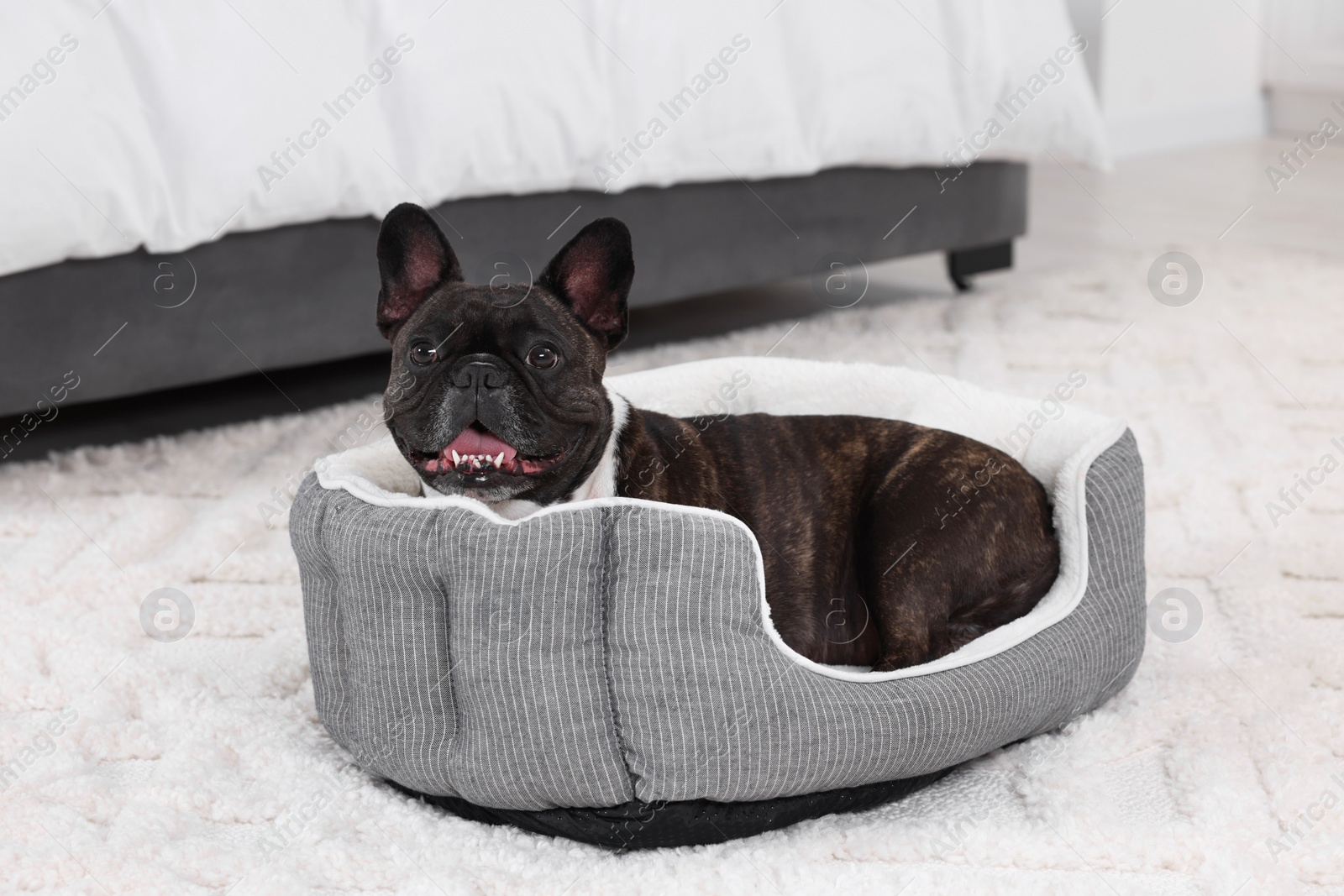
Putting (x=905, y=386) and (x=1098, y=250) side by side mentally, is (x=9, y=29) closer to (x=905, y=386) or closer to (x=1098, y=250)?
(x=905, y=386)

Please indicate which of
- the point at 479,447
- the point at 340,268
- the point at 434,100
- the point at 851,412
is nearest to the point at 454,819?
the point at 479,447

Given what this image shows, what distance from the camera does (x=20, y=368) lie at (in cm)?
243

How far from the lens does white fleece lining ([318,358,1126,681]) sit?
143 cm

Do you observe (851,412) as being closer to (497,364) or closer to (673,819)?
(497,364)

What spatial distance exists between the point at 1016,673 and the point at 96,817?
107cm

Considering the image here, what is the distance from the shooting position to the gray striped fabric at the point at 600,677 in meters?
1.31

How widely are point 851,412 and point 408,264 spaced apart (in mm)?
781

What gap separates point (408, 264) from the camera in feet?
5.35

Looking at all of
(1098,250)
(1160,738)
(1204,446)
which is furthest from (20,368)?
(1098,250)

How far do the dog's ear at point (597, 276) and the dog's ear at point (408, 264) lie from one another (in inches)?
5.4

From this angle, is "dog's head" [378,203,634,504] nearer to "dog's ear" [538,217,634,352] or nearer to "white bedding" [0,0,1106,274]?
"dog's ear" [538,217,634,352]

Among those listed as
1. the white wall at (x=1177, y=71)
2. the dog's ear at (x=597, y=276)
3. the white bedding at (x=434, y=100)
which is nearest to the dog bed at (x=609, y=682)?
the dog's ear at (x=597, y=276)

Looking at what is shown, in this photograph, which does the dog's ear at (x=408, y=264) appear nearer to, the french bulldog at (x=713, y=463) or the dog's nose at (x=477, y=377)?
the french bulldog at (x=713, y=463)

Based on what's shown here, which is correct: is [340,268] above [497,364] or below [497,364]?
below
